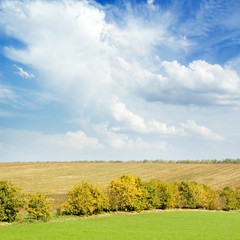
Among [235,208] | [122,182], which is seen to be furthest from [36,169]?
[235,208]

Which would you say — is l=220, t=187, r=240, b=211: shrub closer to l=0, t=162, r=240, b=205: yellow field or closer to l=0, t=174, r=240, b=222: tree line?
l=0, t=174, r=240, b=222: tree line

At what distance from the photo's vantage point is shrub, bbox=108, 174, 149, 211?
34844mm

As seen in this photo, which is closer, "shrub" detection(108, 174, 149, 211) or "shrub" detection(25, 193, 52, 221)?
"shrub" detection(25, 193, 52, 221)

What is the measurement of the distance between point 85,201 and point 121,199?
561 cm

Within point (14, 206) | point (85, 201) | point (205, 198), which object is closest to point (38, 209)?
point (14, 206)

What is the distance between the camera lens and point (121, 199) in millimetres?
35062

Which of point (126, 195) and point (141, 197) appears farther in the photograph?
point (141, 197)

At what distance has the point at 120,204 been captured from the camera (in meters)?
35.2

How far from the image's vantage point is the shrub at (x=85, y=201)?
31194mm

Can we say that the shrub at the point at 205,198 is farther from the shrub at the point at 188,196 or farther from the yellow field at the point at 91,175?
the yellow field at the point at 91,175

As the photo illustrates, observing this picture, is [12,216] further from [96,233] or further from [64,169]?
[64,169]

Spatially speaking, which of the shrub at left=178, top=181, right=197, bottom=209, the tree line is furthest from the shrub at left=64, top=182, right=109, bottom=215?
the shrub at left=178, top=181, right=197, bottom=209

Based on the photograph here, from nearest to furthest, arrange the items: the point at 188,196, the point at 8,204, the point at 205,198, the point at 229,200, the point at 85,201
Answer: the point at 8,204, the point at 85,201, the point at 188,196, the point at 205,198, the point at 229,200

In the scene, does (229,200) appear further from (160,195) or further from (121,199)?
(121,199)
